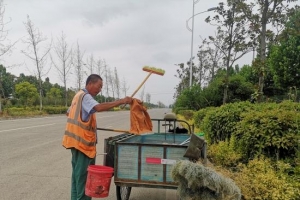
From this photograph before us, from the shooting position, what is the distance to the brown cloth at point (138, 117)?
3.73m

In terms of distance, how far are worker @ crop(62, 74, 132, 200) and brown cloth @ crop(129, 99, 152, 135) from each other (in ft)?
0.44

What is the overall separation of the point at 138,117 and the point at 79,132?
0.71 m

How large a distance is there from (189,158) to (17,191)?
315 cm

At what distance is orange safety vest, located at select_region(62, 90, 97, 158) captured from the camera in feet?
12.0

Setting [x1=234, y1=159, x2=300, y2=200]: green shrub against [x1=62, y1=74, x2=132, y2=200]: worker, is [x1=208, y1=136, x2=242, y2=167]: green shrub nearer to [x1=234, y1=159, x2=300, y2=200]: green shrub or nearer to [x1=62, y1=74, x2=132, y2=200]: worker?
[x1=234, y1=159, x2=300, y2=200]: green shrub

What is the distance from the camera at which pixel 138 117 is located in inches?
149

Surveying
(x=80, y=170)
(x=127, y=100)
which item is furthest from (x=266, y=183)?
(x=80, y=170)

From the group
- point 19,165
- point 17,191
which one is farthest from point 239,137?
point 19,165


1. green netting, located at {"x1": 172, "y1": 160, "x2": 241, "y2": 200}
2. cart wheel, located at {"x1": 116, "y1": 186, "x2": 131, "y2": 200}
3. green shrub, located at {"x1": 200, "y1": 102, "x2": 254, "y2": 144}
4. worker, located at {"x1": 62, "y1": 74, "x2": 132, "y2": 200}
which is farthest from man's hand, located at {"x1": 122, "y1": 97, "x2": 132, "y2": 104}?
green shrub, located at {"x1": 200, "y1": 102, "x2": 254, "y2": 144}

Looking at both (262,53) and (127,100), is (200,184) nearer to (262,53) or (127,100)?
(127,100)

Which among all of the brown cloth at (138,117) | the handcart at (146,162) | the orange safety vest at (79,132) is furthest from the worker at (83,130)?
the handcart at (146,162)

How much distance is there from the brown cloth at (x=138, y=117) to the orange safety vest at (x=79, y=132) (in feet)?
1.59

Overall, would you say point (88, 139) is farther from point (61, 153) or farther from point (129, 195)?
point (61, 153)

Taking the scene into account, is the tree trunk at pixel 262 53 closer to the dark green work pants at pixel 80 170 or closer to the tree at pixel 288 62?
the dark green work pants at pixel 80 170
